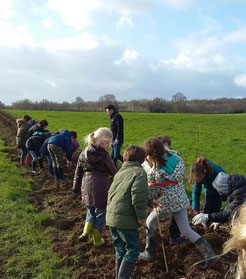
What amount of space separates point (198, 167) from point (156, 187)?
2.82 feet

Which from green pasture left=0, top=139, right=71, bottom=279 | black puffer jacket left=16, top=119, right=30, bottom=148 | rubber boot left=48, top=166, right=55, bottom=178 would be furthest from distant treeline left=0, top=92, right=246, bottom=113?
green pasture left=0, top=139, right=71, bottom=279

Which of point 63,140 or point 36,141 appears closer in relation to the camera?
point 63,140

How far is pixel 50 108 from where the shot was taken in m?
86.4

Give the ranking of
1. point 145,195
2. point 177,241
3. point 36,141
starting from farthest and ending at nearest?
1. point 36,141
2. point 177,241
3. point 145,195

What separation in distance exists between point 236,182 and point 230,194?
0.74 ft

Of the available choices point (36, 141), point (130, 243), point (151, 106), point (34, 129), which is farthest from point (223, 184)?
point (151, 106)

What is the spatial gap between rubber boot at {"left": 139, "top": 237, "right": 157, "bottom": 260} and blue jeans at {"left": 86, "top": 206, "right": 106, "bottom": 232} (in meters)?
0.94

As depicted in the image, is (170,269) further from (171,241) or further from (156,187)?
(156,187)

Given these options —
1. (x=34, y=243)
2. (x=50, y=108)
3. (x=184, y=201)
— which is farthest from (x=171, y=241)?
(x=50, y=108)

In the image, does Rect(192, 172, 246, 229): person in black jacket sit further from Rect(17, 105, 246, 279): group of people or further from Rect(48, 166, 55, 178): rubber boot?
Rect(48, 166, 55, 178): rubber boot

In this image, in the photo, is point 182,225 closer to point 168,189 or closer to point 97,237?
point 168,189

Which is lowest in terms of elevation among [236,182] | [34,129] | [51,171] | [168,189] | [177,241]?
[177,241]

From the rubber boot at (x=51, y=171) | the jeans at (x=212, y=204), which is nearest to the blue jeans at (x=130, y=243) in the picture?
the jeans at (x=212, y=204)

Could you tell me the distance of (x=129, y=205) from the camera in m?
3.34
